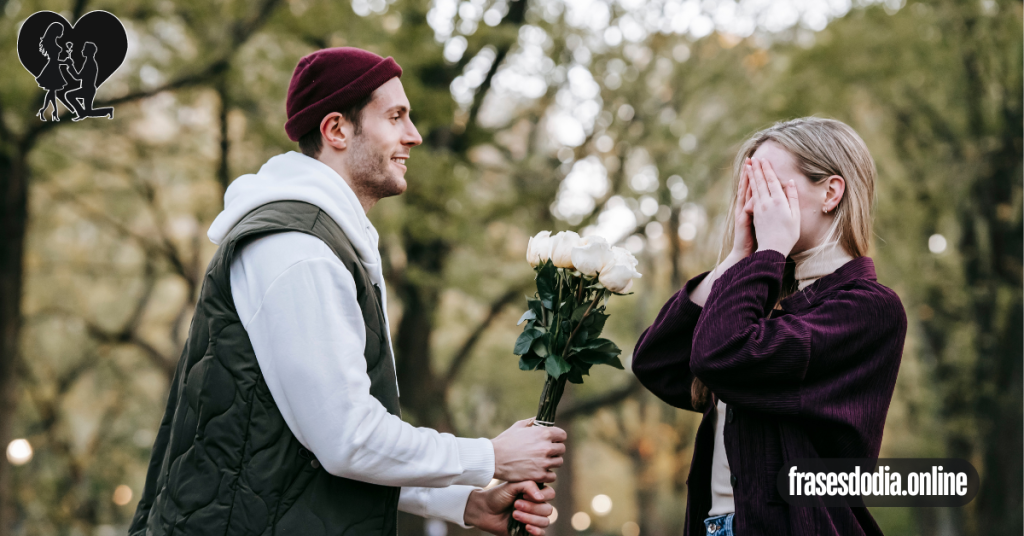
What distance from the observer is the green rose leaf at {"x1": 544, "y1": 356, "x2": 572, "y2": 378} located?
2.30m

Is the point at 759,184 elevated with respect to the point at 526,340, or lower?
elevated

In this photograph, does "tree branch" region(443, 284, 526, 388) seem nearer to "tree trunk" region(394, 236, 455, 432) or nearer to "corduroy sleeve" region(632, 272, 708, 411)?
"tree trunk" region(394, 236, 455, 432)

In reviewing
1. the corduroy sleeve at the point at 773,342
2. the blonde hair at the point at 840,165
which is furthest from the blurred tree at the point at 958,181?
the corduroy sleeve at the point at 773,342

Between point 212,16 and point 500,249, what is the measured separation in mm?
5215

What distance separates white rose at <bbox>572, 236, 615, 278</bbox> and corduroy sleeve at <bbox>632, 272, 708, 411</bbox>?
10.9 inches

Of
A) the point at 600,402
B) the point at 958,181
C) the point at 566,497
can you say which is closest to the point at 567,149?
the point at 600,402

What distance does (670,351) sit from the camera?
8.09 ft

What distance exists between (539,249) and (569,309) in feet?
0.69

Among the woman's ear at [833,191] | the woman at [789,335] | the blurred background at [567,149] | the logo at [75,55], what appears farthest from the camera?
the blurred background at [567,149]

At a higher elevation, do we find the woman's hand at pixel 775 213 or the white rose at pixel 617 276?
the woman's hand at pixel 775 213

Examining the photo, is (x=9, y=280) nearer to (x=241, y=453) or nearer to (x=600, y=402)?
(x=600, y=402)

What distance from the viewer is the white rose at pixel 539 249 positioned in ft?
7.91

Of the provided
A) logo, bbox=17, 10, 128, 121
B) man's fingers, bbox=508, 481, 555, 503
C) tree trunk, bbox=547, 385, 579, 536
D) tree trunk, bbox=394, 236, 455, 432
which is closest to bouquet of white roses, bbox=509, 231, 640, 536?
man's fingers, bbox=508, 481, 555, 503

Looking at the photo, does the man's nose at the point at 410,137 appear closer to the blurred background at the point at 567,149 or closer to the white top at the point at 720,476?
the white top at the point at 720,476
